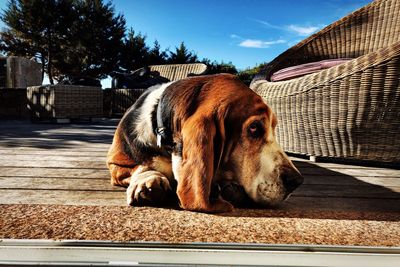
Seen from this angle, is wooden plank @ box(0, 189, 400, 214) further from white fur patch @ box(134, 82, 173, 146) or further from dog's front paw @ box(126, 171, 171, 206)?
white fur patch @ box(134, 82, 173, 146)

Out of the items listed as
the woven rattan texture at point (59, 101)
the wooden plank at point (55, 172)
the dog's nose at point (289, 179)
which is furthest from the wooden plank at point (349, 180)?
the woven rattan texture at point (59, 101)

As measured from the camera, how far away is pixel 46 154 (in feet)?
9.66

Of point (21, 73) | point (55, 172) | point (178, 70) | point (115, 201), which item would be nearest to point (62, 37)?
point (21, 73)

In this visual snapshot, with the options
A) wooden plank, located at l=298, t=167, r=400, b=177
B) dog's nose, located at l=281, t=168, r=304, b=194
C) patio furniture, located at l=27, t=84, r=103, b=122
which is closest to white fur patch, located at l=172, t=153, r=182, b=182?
dog's nose, located at l=281, t=168, r=304, b=194

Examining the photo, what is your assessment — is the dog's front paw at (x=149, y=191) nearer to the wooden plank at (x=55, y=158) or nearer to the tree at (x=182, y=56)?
the wooden plank at (x=55, y=158)

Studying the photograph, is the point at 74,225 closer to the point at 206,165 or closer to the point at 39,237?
the point at 39,237

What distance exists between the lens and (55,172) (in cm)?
221

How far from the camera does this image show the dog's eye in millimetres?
1467

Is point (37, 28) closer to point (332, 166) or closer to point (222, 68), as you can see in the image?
A: point (222, 68)

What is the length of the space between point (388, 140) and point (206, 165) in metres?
1.72

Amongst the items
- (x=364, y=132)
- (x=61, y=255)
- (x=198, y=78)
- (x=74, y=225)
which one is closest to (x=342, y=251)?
(x=61, y=255)

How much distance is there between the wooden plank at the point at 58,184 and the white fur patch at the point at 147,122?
33 centimetres

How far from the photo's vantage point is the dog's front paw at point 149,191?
1511 mm

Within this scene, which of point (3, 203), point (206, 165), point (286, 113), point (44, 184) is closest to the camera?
point (206, 165)
